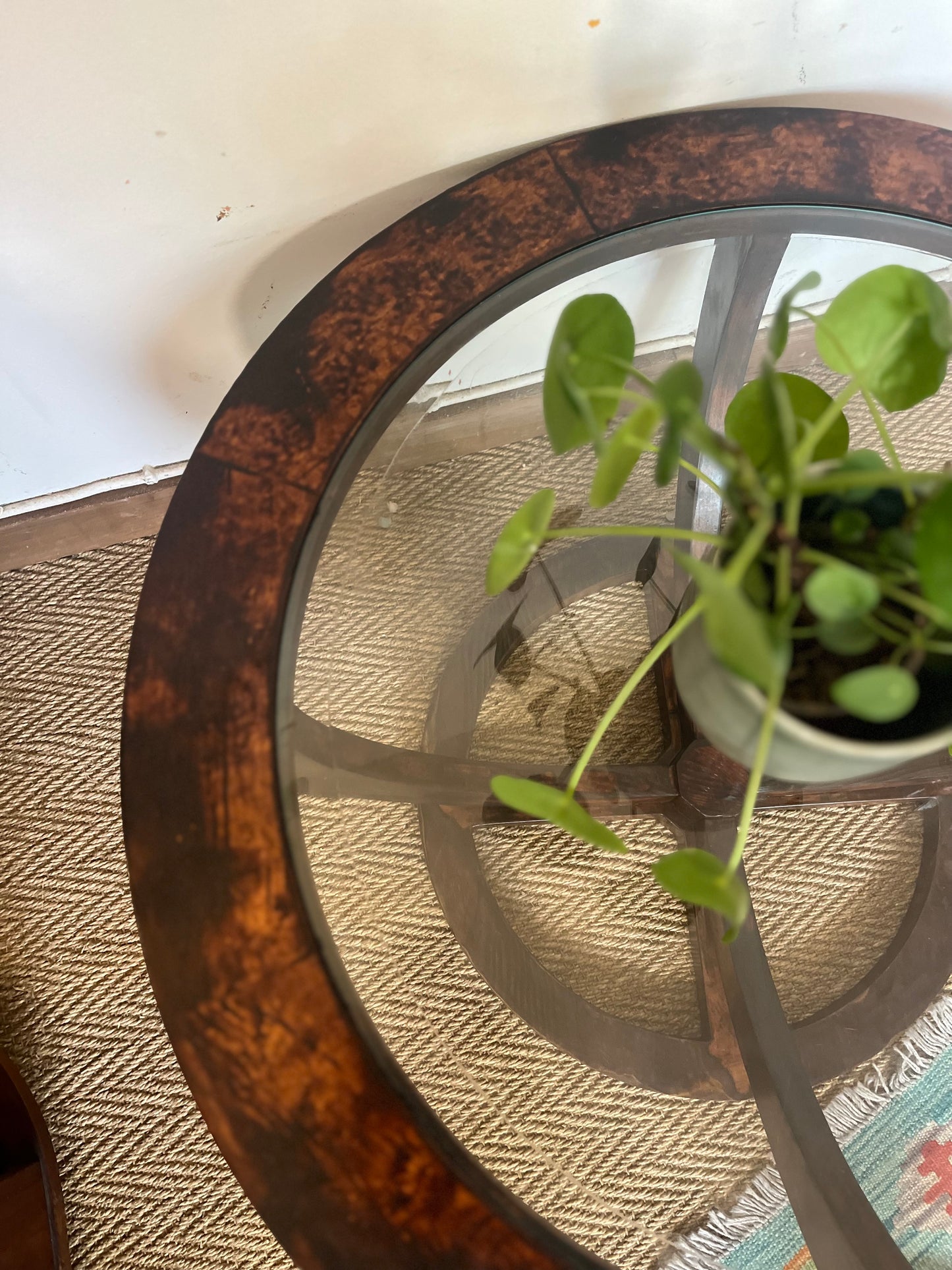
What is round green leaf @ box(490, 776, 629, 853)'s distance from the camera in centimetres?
29

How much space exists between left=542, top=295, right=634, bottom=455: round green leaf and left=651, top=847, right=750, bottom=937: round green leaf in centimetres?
15

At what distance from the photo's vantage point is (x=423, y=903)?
435 millimetres

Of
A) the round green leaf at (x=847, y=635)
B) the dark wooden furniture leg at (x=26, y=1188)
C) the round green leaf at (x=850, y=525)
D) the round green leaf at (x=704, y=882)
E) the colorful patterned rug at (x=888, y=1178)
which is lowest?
the colorful patterned rug at (x=888, y=1178)

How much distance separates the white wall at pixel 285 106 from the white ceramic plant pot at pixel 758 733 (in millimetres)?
390

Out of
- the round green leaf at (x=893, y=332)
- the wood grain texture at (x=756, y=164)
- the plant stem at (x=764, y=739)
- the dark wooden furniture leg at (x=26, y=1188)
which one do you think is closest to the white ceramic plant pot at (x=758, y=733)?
the plant stem at (x=764, y=739)

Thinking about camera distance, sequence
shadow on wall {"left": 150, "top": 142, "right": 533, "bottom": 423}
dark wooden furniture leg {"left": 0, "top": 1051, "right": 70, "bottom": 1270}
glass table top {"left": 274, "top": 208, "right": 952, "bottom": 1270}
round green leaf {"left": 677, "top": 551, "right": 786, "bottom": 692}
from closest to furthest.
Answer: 1. round green leaf {"left": 677, "top": 551, "right": 786, "bottom": 692}
2. glass table top {"left": 274, "top": 208, "right": 952, "bottom": 1270}
3. shadow on wall {"left": 150, "top": 142, "right": 533, "bottom": 423}
4. dark wooden furniture leg {"left": 0, "top": 1051, "right": 70, "bottom": 1270}

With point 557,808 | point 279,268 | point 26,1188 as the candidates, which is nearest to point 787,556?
point 557,808

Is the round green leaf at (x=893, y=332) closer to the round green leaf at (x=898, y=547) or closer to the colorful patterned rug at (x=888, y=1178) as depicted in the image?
the round green leaf at (x=898, y=547)

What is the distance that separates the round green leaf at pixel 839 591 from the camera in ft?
0.75

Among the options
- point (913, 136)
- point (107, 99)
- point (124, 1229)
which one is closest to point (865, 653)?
point (913, 136)

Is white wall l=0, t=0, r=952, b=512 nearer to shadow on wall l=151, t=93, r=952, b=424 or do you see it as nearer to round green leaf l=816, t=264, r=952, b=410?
shadow on wall l=151, t=93, r=952, b=424

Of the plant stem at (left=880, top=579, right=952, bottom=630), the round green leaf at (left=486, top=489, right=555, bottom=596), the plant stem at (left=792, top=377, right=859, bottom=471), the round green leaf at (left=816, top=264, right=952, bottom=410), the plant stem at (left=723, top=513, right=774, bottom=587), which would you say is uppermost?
the round green leaf at (left=486, top=489, right=555, bottom=596)

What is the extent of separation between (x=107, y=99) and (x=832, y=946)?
656 mm

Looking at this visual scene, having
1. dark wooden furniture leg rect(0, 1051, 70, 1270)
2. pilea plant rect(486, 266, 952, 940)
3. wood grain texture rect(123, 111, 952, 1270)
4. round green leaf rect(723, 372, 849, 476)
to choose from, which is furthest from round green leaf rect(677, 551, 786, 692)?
dark wooden furniture leg rect(0, 1051, 70, 1270)
